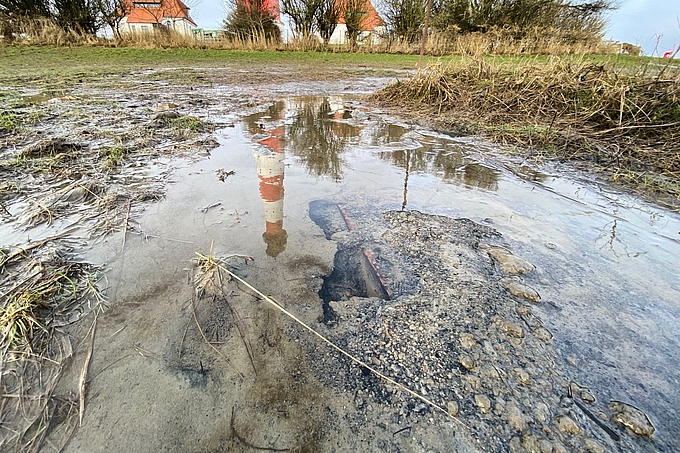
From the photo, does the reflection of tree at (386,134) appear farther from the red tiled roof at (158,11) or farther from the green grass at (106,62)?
the red tiled roof at (158,11)

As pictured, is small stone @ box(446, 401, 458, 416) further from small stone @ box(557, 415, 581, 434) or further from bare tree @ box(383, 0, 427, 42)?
bare tree @ box(383, 0, 427, 42)

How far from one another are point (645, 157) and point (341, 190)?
3.31 meters

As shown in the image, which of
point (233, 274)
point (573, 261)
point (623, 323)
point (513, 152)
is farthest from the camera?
point (513, 152)

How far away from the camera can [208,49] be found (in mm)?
17781

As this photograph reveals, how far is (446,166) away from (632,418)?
8.44ft

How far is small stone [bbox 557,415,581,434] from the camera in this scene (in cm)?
98

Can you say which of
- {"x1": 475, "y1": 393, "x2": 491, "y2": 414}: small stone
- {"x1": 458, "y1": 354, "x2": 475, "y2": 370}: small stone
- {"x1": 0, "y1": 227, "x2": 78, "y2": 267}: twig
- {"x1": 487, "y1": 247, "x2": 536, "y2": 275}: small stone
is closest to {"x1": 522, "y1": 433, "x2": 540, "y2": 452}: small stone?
{"x1": 475, "y1": 393, "x2": 491, "y2": 414}: small stone

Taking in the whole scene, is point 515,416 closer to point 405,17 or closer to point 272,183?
point 272,183

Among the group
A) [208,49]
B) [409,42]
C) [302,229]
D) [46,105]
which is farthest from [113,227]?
[409,42]

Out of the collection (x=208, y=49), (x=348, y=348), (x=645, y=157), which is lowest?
(x=348, y=348)

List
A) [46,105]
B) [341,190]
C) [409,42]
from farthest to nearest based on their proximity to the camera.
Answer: [409,42] → [46,105] → [341,190]

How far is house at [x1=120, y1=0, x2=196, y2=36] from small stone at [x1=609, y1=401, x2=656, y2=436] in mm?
22525

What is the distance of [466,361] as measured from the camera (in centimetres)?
119

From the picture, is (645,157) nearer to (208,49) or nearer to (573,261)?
(573,261)
